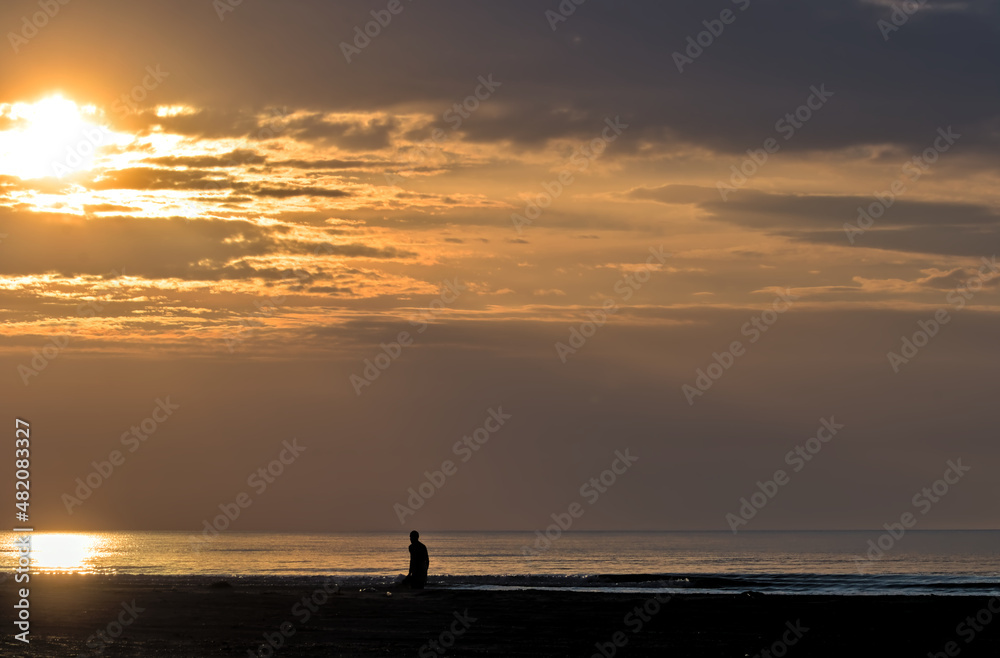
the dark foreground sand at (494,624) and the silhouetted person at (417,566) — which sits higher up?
the silhouetted person at (417,566)

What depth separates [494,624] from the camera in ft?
70.4

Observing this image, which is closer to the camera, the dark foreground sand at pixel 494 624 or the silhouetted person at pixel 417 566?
the dark foreground sand at pixel 494 624

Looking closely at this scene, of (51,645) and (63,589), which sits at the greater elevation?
(63,589)

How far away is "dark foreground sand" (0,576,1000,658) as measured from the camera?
701 inches

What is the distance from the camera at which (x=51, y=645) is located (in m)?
17.2

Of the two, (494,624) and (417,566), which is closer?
(494,624)

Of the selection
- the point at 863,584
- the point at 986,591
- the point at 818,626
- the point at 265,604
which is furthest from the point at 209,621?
the point at 863,584

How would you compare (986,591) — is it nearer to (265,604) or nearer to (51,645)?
(265,604)

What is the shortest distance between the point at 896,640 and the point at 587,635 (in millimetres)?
6161

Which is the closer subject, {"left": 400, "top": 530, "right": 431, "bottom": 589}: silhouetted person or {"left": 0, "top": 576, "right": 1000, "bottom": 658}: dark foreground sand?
{"left": 0, "top": 576, "right": 1000, "bottom": 658}: dark foreground sand

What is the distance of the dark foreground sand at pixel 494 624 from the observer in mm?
17797

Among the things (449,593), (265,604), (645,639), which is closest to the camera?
(645,639)

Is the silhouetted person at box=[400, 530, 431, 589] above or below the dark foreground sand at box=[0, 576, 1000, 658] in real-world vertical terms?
above

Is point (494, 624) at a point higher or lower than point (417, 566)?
lower
